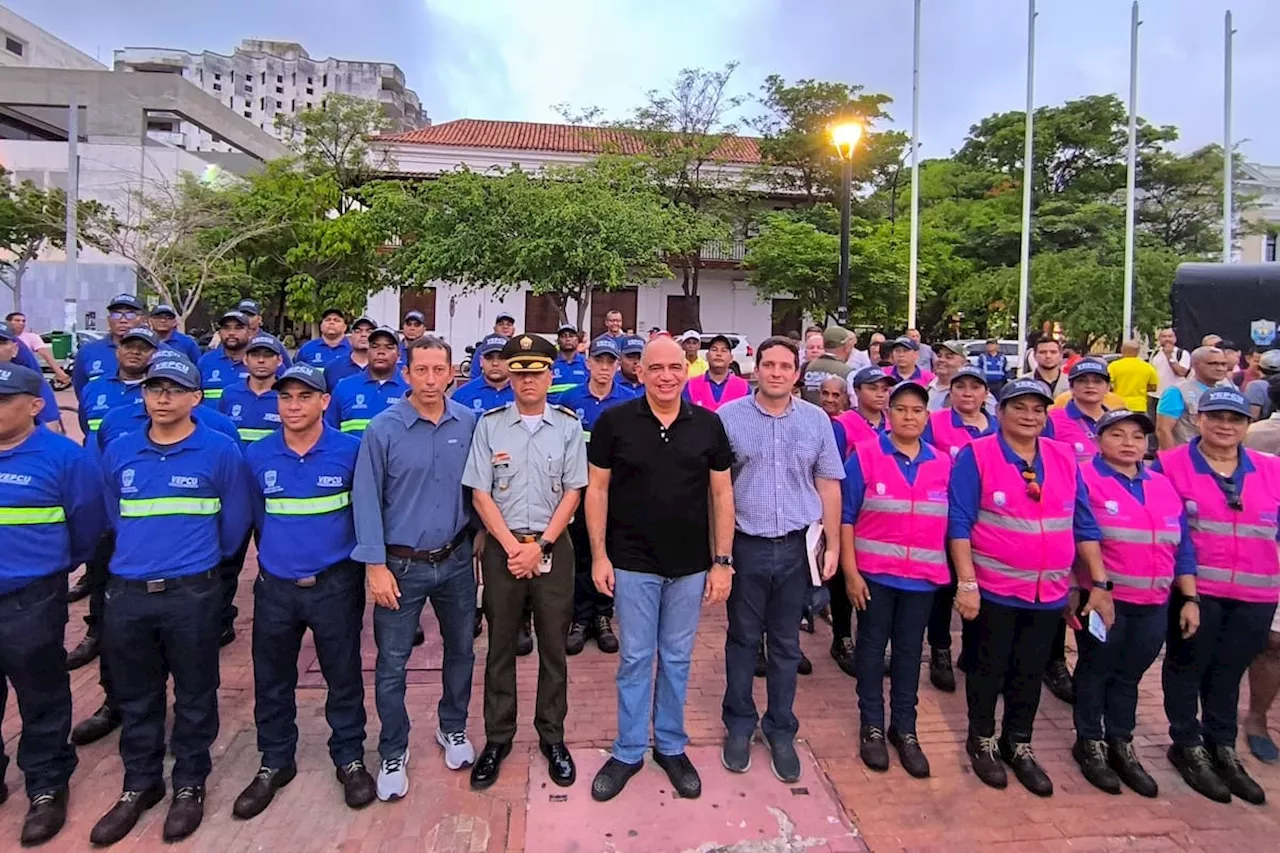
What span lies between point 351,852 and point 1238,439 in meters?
4.33

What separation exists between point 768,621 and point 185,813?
8.54 feet

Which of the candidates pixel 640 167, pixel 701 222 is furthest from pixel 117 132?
pixel 701 222

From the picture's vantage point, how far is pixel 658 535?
342 cm

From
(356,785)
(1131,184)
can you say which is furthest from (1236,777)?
(1131,184)

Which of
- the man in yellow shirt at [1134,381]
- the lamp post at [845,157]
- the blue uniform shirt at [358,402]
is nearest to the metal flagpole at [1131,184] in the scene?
the lamp post at [845,157]

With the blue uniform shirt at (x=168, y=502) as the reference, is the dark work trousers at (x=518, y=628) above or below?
below

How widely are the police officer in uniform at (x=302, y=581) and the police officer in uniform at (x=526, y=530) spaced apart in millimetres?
560

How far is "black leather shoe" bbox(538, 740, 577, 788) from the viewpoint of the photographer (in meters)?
3.58

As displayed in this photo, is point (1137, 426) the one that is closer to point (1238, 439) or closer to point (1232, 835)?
point (1238, 439)

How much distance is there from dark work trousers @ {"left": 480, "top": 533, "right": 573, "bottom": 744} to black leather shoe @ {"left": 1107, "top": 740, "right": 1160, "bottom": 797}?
266cm

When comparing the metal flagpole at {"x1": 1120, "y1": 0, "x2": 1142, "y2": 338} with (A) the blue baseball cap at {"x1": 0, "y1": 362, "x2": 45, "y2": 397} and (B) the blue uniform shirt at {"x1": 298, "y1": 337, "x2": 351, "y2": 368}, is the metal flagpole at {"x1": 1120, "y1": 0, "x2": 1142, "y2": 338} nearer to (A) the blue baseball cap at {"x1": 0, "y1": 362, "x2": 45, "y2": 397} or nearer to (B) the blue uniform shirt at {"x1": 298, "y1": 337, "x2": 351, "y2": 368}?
(B) the blue uniform shirt at {"x1": 298, "y1": 337, "x2": 351, "y2": 368}

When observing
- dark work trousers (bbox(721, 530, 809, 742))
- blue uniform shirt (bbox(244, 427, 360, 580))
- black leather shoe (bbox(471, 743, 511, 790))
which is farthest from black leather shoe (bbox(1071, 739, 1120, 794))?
blue uniform shirt (bbox(244, 427, 360, 580))

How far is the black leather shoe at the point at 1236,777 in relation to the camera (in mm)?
3605

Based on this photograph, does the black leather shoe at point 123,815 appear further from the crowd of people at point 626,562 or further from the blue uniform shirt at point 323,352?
the blue uniform shirt at point 323,352
